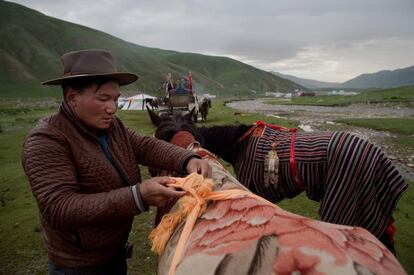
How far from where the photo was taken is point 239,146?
336 cm

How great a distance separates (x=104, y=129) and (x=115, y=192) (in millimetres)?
482

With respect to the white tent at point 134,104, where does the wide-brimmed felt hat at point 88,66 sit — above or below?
above

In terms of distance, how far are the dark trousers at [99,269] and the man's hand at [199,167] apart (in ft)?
2.48

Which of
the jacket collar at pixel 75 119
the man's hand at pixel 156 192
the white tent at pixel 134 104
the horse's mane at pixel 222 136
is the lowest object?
the white tent at pixel 134 104

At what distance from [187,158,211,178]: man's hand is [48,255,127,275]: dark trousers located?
2.48ft

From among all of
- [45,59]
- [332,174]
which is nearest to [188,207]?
[332,174]

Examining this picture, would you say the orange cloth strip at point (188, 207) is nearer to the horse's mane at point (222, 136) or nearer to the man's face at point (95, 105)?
the man's face at point (95, 105)

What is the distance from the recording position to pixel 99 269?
70.3 inches

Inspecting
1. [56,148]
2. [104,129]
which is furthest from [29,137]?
[104,129]

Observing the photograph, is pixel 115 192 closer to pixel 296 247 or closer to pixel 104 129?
pixel 104 129

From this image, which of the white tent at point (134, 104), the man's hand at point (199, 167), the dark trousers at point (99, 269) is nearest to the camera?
the man's hand at point (199, 167)

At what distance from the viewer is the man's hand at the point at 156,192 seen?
1308 mm

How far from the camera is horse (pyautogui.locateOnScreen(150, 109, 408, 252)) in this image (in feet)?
9.26

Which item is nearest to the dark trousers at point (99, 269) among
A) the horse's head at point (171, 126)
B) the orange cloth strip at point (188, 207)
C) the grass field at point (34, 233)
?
the orange cloth strip at point (188, 207)
